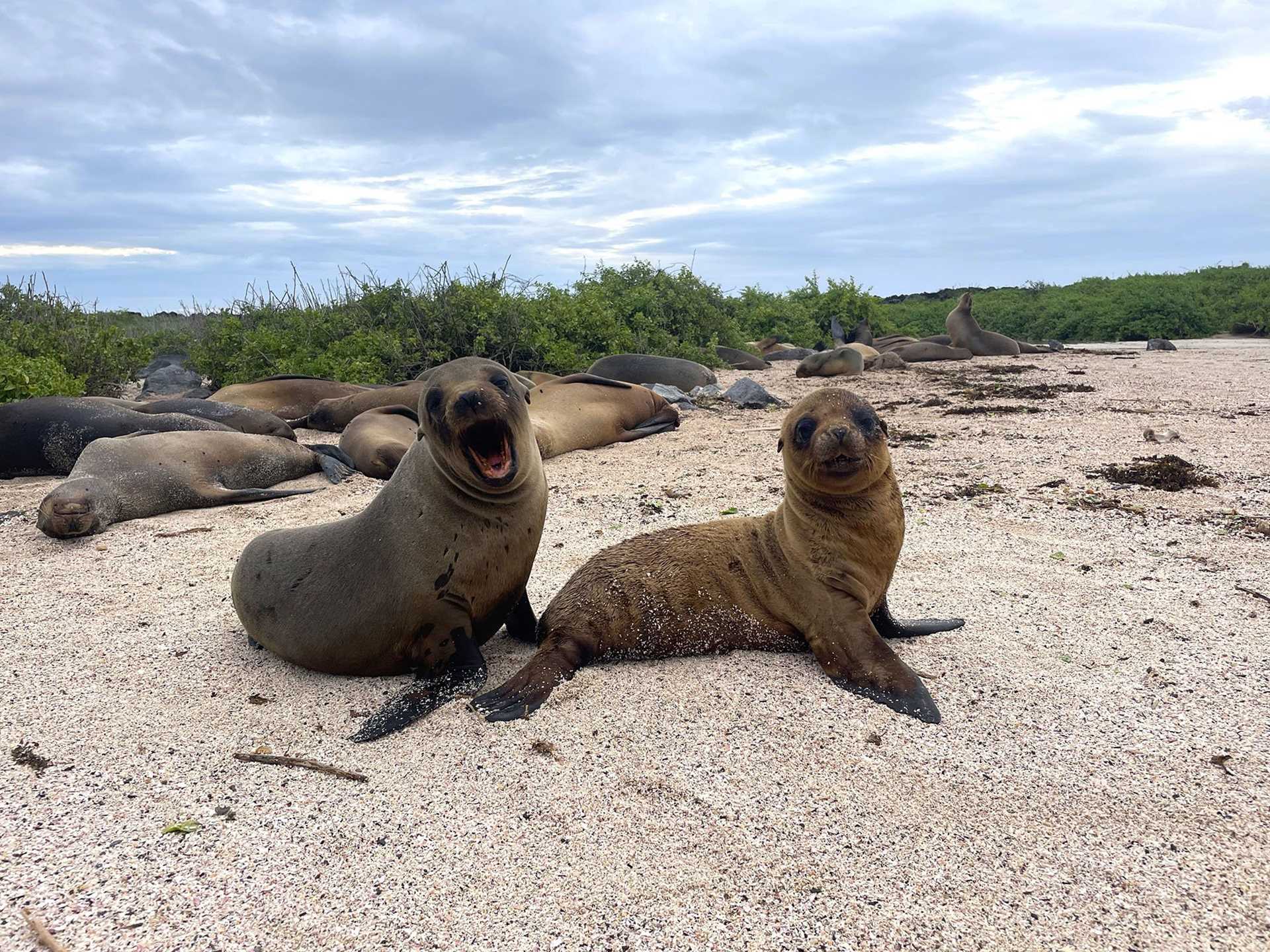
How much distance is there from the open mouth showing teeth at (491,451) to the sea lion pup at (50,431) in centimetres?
582

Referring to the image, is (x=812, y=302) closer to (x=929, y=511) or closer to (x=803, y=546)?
(x=929, y=511)

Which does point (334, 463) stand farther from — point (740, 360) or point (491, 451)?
point (740, 360)

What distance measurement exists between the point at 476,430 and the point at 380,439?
4981 millimetres

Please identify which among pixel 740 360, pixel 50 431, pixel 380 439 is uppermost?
pixel 740 360

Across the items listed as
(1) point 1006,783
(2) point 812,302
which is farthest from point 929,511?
(2) point 812,302

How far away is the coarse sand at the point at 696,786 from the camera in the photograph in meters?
2.06

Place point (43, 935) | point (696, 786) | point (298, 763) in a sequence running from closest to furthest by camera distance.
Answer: point (43, 935), point (696, 786), point (298, 763)

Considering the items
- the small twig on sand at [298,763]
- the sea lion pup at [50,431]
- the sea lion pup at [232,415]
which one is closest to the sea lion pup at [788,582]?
the small twig on sand at [298,763]

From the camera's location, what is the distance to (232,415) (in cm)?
930

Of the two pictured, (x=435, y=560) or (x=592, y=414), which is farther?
(x=592, y=414)

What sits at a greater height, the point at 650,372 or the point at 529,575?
the point at 650,372

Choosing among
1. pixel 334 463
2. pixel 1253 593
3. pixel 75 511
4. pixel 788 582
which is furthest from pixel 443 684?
pixel 334 463

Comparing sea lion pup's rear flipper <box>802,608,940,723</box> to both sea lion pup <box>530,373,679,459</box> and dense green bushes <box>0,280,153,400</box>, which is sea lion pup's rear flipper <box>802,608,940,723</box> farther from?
dense green bushes <box>0,280,153,400</box>

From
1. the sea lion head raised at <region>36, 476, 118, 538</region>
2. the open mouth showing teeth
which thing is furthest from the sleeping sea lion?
the open mouth showing teeth
